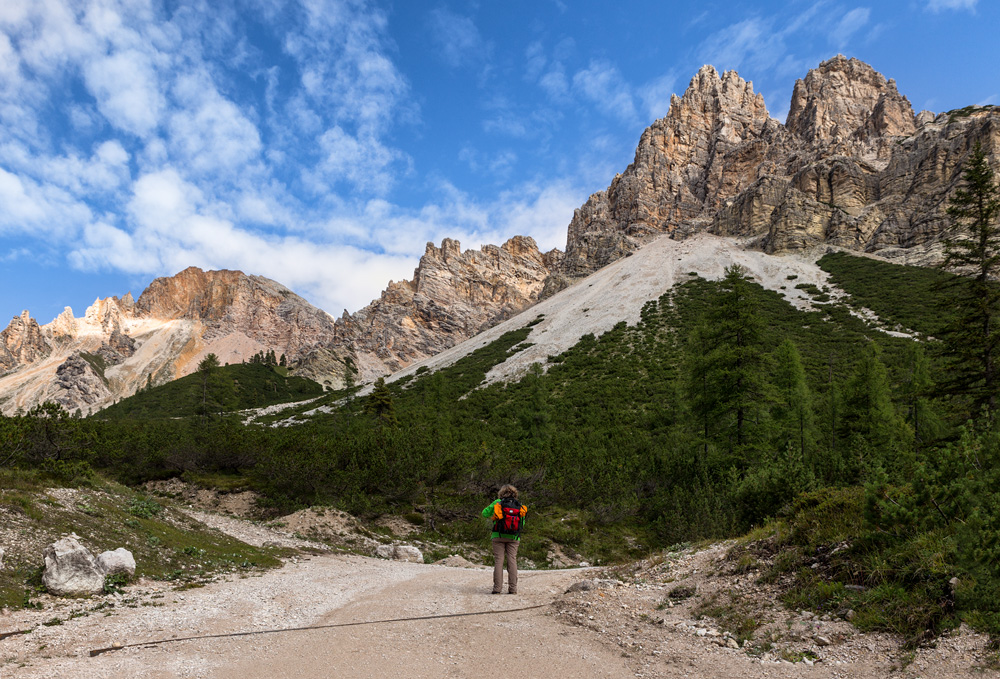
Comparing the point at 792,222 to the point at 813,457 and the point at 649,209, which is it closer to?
the point at 649,209

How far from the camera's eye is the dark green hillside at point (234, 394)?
77.9 metres

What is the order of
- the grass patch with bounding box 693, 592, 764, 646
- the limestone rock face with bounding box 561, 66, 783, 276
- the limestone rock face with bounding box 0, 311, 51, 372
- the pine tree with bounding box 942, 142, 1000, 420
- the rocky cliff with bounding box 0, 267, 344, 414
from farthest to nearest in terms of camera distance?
the limestone rock face with bounding box 0, 311, 51, 372 < the rocky cliff with bounding box 0, 267, 344, 414 < the limestone rock face with bounding box 561, 66, 783, 276 < the pine tree with bounding box 942, 142, 1000, 420 < the grass patch with bounding box 693, 592, 764, 646

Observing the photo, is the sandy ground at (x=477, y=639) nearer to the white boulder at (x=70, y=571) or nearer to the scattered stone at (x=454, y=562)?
the white boulder at (x=70, y=571)

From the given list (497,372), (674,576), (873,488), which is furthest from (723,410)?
(497,372)

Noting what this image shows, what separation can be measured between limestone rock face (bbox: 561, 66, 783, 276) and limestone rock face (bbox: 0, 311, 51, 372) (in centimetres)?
20656

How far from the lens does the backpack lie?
894 centimetres

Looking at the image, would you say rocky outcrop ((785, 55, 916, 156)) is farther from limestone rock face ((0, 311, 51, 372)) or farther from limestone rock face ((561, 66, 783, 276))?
limestone rock face ((0, 311, 51, 372))

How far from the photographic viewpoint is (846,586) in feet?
19.0

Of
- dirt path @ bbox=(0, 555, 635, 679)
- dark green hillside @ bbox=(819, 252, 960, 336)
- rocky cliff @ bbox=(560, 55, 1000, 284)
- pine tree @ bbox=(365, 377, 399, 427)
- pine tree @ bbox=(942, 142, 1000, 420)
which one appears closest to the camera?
dirt path @ bbox=(0, 555, 635, 679)

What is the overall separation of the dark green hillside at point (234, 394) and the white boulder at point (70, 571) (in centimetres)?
4635

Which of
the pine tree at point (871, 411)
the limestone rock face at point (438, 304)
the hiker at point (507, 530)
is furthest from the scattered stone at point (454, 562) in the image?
the limestone rock face at point (438, 304)

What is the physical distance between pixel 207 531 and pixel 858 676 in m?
15.2

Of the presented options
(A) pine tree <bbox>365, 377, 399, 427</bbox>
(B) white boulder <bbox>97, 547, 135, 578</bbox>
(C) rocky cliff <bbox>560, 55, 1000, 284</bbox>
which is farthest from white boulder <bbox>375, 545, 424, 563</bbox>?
(C) rocky cliff <bbox>560, 55, 1000, 284</bbox>

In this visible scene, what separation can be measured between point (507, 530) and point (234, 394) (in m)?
49.4
